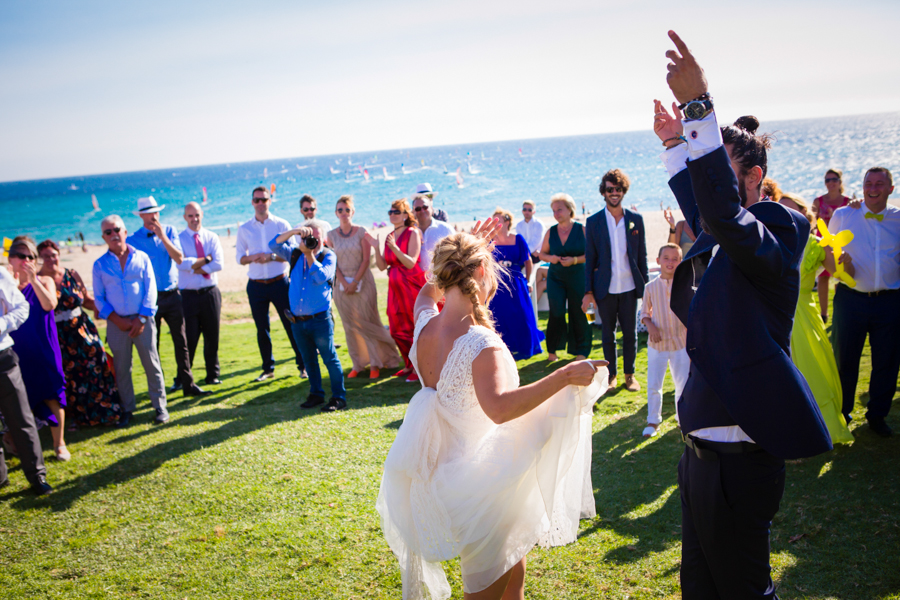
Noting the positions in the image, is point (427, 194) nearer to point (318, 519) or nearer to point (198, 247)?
point (198, 247)

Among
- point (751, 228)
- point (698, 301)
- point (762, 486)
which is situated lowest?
point (762, 486)

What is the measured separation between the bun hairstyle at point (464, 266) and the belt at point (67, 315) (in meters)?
5.66

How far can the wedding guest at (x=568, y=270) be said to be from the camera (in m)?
6.94

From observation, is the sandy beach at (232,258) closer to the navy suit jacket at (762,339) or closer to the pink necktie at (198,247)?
the pink necktie at (198,247)

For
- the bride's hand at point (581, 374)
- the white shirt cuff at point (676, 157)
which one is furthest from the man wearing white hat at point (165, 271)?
the white shirt cuff at point (676, 157)

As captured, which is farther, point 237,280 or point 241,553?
point 237,280

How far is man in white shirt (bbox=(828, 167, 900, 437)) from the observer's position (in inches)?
182

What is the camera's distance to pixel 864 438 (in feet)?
14.9

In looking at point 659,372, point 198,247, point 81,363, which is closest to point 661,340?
point 659,372

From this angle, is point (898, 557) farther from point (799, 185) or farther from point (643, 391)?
point (799, 185)

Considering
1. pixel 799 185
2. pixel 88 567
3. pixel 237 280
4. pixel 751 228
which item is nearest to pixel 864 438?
pixel 751 228

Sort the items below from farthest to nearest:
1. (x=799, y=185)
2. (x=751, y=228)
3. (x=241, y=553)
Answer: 1. (x=799, y=185)
2. (x=241, y=553)
3. (x=751, y=228)

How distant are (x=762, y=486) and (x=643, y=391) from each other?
4.43 metres

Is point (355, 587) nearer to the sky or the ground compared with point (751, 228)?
nearer to the ground
